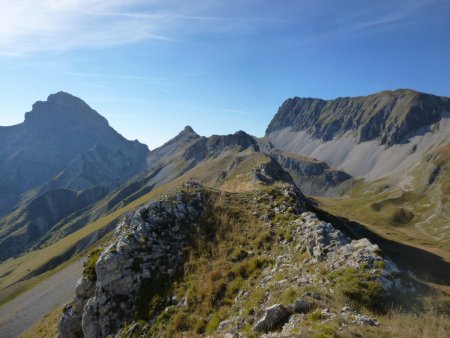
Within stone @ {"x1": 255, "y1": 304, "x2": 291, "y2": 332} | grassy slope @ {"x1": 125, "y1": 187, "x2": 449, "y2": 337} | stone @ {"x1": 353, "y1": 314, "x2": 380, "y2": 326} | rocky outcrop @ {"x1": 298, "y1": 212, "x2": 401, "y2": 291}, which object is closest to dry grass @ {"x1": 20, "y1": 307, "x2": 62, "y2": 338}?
grassy slope @ {"x1": 125, "y1": 187, "x2": 449, "y2": 337}

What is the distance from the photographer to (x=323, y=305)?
47.0ft

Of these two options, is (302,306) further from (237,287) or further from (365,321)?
(237,287)

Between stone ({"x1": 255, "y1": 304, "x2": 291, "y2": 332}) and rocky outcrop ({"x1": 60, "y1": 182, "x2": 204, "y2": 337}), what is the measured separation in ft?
33.9

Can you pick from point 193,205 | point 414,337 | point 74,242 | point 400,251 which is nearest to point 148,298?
point 193,205

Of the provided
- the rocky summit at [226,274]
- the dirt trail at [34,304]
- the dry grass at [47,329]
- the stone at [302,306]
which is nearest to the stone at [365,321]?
the rocky summit at [226,274]

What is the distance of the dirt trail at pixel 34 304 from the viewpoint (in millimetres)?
90750

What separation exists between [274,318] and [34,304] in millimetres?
108844

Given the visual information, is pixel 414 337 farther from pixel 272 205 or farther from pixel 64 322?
pixel 64 322

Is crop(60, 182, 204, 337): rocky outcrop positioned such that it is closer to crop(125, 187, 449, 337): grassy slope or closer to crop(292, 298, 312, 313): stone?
crop(125, 187, 449, 337): grassy slope

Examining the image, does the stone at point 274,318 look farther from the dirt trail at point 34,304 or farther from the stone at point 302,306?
the dirt trail at point 34,304

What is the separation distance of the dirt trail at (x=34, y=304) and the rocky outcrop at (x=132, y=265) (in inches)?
2826

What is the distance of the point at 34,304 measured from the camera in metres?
103

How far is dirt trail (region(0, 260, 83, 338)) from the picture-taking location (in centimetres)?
9075

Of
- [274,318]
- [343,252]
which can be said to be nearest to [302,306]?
[274,318]
